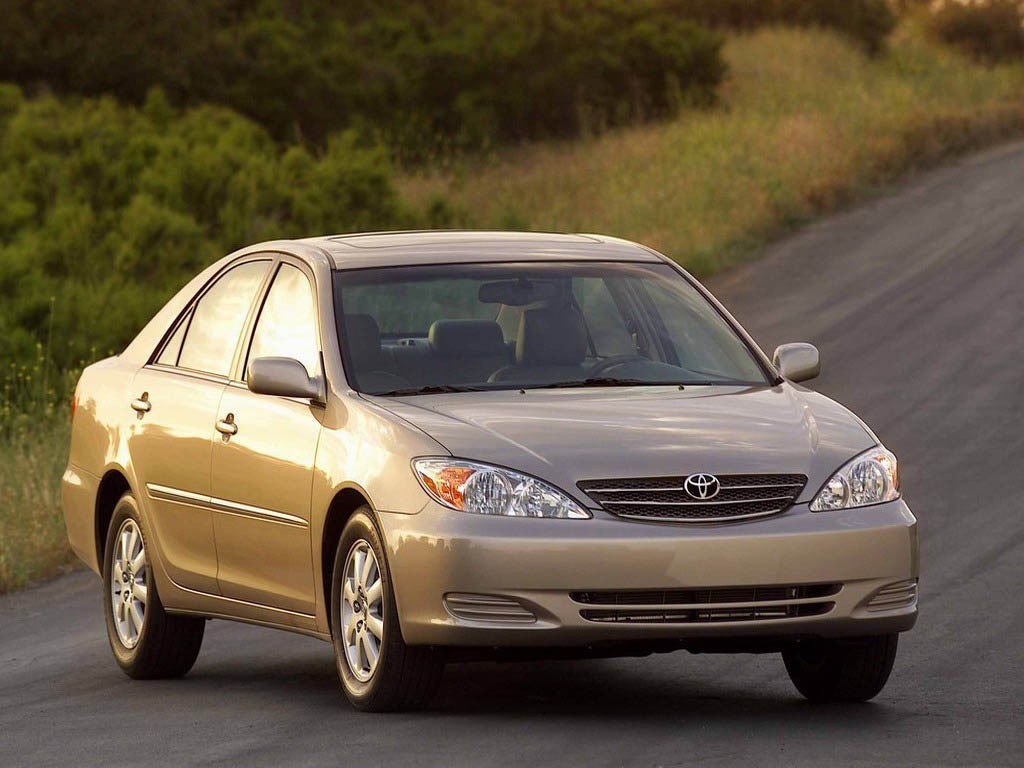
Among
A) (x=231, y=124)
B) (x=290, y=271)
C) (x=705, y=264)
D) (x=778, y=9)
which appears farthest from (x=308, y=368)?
(x=778, y=9)

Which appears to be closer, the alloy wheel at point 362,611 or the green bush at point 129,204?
the alloy wheel at point 362,611

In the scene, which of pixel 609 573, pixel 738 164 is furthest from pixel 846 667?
pixel 738 164

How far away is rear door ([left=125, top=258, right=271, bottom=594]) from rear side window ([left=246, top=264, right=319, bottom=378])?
0.53ft

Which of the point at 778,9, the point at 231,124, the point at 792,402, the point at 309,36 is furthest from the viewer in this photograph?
the point at 778,9

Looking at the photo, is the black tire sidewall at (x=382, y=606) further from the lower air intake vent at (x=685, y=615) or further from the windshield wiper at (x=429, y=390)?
the lower air intake vent at (x=685, y=615)

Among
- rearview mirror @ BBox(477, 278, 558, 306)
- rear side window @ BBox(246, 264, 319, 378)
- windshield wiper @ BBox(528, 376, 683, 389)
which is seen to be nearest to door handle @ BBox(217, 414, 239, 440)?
rear side window @ BBox(246, 264, 319, 378)

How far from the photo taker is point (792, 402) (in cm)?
809

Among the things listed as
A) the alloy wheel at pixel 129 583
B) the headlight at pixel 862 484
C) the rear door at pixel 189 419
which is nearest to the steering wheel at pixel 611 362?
the headlight at pixel 862 484

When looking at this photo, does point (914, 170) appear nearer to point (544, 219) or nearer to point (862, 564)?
point (544, 219)

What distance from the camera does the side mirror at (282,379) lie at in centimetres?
798

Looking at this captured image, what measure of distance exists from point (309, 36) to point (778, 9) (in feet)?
51.9

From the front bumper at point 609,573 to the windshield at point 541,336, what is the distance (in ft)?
3.30

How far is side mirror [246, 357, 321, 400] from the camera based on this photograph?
314 inches

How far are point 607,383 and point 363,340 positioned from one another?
0.92 m
